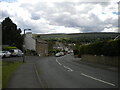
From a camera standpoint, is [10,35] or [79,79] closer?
[79,79]

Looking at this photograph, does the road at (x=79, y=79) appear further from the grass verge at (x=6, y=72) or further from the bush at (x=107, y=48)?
the bush at (x=107, y=48)

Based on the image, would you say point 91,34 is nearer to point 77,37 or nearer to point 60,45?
point 77,37

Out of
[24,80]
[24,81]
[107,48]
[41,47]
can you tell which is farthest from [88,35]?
[41,47]

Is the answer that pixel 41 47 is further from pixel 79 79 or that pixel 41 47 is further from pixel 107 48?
pixel 79 79

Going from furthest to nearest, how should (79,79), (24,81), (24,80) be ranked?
1. (79,79)
2. (24,80)
3. (24,81)

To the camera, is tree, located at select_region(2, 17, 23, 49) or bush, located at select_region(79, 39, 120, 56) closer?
bush, located at select_region(79, 39, 120, 56)

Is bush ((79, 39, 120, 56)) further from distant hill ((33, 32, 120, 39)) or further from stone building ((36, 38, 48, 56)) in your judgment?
stone building ((36, 38, 48, 56))

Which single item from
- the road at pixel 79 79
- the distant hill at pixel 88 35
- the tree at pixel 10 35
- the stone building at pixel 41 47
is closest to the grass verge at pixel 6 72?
the road at pixel 79 79

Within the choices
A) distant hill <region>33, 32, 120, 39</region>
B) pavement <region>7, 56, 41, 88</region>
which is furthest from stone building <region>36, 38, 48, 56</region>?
pavement <region>7, 56, 41, 88</region>

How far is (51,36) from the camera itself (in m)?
48.3

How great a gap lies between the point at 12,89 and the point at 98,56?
21248 mm

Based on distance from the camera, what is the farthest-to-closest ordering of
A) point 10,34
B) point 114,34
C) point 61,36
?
point 10,34 → point 61,36 → point 114,34

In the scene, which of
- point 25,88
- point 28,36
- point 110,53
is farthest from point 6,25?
point 25,88

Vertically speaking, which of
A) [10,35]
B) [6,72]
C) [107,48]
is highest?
A: [10,35]
